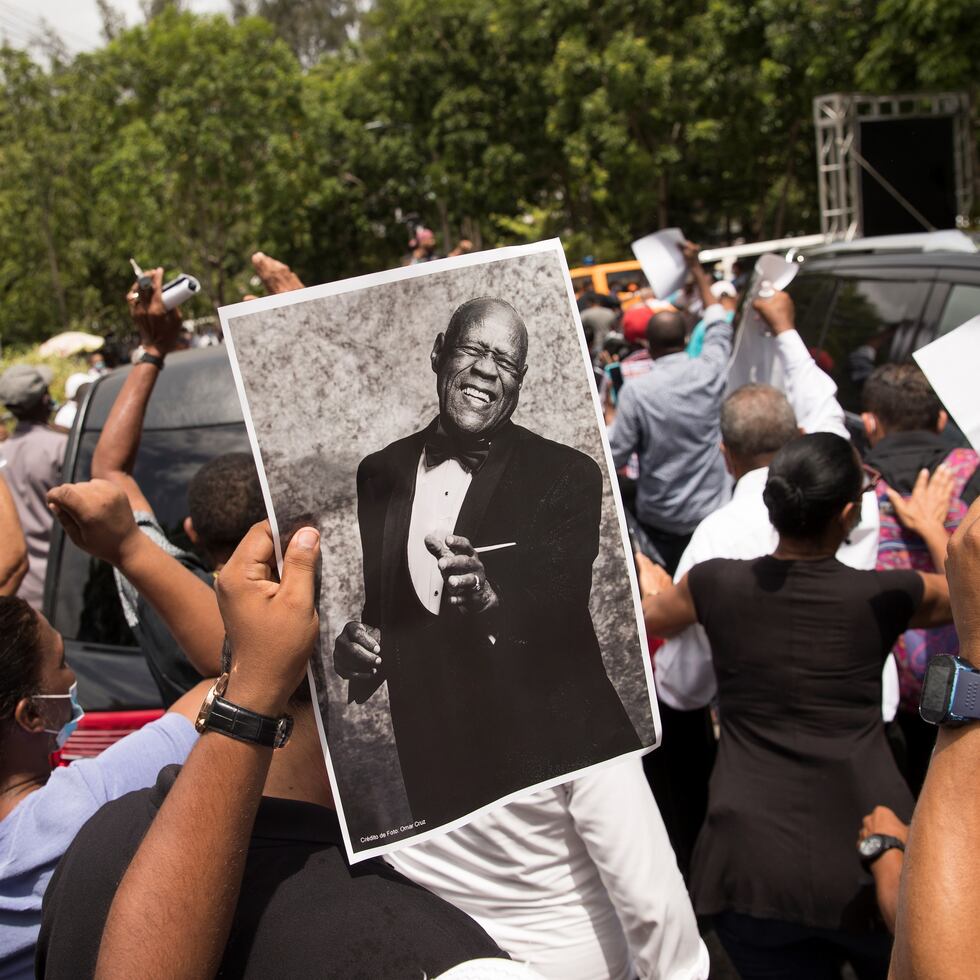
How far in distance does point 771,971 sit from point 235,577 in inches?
70.5

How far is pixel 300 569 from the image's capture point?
47.5 inches

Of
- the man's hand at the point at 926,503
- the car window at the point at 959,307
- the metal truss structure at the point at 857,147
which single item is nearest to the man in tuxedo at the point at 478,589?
the man's hand at the point at 926,503

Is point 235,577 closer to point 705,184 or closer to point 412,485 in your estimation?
point 412,485

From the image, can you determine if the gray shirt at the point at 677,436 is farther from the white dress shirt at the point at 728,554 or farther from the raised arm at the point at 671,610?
the raised arm at the point at 671,610

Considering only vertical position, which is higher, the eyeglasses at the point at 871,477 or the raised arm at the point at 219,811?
the raised arm at the point at 219,811

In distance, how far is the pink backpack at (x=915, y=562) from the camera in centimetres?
281

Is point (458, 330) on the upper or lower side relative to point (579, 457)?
upper

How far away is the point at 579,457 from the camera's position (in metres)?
1.35

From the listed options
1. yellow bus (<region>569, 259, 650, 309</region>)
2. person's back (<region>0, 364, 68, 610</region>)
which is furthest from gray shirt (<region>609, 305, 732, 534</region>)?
yellow bus (<region>569, 259, 650, 309</region>)

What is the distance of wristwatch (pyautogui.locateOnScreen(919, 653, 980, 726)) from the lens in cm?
109

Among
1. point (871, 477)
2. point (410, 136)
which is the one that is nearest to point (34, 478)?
point (871, 477)

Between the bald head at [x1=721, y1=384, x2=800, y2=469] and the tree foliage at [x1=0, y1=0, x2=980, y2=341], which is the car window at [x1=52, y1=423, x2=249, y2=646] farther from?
the tree foliage at [x1=0, y1=0, x2=980, y2=341]

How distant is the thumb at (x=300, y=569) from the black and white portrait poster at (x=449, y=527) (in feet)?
0.09

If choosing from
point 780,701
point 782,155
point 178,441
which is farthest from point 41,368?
point 782,155
